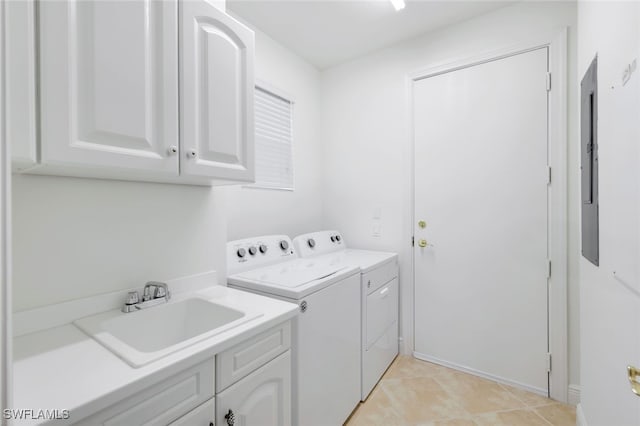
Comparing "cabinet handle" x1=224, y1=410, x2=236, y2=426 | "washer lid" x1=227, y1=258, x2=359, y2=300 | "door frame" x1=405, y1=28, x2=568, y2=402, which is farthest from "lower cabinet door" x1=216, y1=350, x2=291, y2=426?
"door frame" x1=405, y1=28, x2=568, y2=402

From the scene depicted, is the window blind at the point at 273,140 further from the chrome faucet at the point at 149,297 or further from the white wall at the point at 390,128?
the chrome faucet at the point at 149,297

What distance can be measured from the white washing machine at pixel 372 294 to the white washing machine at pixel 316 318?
9cm

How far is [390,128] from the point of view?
2.46 meters

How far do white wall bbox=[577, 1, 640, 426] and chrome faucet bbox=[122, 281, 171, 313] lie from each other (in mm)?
1599

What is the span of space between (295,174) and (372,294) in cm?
121

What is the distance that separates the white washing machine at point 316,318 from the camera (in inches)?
52.3

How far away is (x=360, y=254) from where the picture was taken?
235 cm

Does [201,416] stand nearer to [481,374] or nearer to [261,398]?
[261,398]

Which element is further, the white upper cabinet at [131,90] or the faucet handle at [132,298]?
the faucet handle at [132,298]

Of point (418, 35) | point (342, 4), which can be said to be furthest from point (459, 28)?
point (342, 4)

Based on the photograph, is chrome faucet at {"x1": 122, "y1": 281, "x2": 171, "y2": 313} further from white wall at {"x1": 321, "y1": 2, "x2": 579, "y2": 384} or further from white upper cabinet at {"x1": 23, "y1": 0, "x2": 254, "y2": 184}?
white wall at {"x1": 321, "y1": 2, "x2": 579, "y2": 384}

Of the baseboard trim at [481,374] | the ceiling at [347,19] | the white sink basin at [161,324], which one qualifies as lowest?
the baseboard trim at [481,374]

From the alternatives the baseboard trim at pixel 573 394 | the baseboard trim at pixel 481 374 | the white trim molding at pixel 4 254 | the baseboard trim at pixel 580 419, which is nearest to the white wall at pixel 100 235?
the white trim molding at pixel 4 254

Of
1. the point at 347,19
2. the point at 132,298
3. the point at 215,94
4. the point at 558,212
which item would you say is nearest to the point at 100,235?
the point at 132,298
